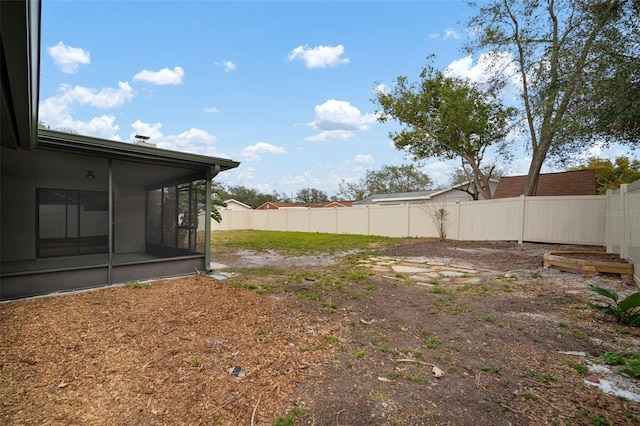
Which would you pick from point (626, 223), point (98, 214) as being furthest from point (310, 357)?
point (98, 214)

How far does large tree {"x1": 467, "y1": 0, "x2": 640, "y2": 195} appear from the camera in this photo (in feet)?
19.7

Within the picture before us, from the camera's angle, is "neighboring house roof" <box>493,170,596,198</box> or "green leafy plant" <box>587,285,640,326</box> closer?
"green leafy plant" <box>587,285,640,326</box>

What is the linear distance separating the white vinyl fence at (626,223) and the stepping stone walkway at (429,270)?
2.02m

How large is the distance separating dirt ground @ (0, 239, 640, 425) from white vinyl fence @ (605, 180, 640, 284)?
77 cm

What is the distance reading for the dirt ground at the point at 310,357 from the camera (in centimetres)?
198

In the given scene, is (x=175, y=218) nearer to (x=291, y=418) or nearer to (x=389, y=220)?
(x=291, y=418)

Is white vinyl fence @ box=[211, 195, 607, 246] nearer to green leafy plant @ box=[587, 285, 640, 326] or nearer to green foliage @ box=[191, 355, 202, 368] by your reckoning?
green leafy plant @ box=[587, 285, 640, 326]

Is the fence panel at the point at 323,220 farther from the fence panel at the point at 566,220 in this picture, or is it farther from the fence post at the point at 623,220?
the fence post at the point at 623,220

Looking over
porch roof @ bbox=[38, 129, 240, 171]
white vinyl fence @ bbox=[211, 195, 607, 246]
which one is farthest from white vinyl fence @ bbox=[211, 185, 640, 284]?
porch roof @ bbox=[38, 129, 240, 171]

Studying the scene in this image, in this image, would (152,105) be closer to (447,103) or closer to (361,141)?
(361,141)

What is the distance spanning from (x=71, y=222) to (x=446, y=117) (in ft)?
47.8

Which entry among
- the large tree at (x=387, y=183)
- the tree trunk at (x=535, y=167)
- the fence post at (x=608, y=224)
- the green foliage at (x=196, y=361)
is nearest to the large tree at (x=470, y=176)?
the large tree at (x=387, y=183)

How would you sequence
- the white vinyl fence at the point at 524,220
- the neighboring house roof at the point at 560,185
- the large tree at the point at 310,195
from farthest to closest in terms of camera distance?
the large tree at the point at 310,195, the neighboring house roof at the point at 560,185, the white vinyl fence at the point at 524,220

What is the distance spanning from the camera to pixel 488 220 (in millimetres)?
11109
